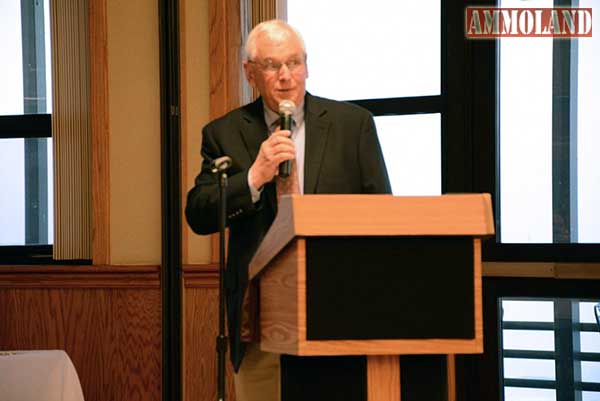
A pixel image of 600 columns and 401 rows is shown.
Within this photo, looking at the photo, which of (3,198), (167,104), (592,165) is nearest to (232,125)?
(167,104)

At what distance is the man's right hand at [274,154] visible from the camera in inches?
76.6

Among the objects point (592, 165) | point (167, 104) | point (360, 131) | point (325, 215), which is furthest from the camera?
point (167, 104)

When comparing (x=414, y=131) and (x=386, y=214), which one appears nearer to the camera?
(x=386, y=214)

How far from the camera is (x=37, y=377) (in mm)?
3137

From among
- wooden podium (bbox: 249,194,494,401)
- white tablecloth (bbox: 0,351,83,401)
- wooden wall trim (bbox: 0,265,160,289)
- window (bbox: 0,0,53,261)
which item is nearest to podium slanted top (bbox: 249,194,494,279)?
wooden podium (bbox: 249,194,494,401)

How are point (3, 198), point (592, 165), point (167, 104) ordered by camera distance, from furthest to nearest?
point (3, 198) < point (167, 104) < point (592, 165)

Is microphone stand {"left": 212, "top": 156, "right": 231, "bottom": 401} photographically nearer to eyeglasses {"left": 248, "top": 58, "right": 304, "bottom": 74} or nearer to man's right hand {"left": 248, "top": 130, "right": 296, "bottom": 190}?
man's right hand {"left": 248, "top": 130, "right": 296, "bottom": 190}

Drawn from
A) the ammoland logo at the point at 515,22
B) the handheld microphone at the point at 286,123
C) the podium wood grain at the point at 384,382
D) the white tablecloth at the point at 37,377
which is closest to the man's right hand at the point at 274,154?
the handheld microphone at the point at 286,123

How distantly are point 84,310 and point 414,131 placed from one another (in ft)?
5.68

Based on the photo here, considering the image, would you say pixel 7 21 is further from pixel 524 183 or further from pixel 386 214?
pixel 386 214

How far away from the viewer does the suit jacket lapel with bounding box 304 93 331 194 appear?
2266 mm

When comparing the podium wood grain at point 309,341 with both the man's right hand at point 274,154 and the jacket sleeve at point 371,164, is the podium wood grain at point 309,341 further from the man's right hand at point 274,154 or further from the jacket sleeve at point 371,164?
the jacket sleeve at point 371,164

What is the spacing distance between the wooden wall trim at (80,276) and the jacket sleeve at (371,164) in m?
1.93

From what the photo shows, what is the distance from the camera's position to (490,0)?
12.5ft
